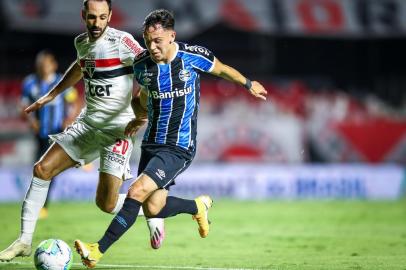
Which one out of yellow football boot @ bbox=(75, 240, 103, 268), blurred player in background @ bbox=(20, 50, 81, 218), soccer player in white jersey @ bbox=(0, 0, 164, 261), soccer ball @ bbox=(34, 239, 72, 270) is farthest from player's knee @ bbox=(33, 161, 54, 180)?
blurred player in background @ bbox=(20, 50, 81, 218)

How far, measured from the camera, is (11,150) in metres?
16.3

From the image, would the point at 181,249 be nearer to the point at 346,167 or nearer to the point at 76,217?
the point at 76,217

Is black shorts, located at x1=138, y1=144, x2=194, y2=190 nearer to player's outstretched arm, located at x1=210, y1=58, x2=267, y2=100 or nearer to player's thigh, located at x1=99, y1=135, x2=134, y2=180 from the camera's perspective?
player's thigh, located at x1=99, y1=135, x2=134, y2=180

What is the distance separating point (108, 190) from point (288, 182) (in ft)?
30.1

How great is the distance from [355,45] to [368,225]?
426 inches

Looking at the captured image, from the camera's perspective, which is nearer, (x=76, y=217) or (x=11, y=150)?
(x=76, y=217)

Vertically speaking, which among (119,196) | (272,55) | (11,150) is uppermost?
(272,55)

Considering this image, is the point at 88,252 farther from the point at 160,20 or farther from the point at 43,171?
the point at 160,20

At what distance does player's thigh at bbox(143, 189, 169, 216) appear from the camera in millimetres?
7289

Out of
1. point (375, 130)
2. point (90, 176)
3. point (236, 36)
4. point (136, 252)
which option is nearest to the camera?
point (136, 252)

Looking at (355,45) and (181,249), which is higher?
(355,45)

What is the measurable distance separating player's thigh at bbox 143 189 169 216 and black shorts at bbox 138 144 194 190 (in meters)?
0.08

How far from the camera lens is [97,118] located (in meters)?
7.62

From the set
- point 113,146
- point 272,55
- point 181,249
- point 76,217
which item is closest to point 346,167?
point 272,55
